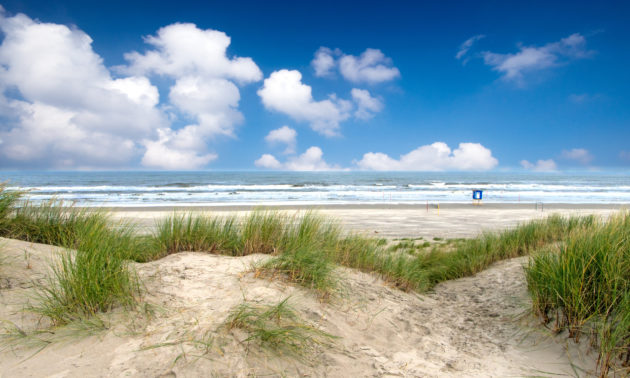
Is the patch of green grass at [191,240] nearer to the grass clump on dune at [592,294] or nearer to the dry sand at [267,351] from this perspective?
the dry sand at [267,351]

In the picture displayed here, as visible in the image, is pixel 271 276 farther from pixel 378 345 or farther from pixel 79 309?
pixel 79 309

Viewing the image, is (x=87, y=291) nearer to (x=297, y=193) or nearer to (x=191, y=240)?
(x=191, y=240)

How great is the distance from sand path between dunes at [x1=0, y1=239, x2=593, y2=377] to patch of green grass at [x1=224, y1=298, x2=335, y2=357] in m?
0.08

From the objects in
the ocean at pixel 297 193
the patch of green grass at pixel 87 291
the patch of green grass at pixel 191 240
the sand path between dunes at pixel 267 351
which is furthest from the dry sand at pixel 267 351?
the ocean at pixel 297 193

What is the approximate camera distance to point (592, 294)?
337 centimetres

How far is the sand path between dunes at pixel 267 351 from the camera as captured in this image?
2590 mm

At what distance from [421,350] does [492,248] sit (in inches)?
181

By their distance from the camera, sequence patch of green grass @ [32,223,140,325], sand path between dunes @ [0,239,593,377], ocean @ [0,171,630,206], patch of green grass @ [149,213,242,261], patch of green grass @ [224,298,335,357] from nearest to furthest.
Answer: sand path between dunes @ [0,239,593,377] → patch of green grass @ [224,298,335,357] → patch of green grass @ [32,223,140,325] → patch of green grass @ [149,213,242,261] → ocean @ [0,171,630,206]

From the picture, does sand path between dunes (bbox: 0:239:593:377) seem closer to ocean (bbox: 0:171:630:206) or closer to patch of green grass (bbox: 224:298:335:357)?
patch of green grass (bbox: 224:298:335:357)

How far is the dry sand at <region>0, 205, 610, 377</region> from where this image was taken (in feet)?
8.52

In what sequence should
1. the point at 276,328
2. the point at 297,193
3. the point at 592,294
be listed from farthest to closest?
the point at 297,193
the point at 592,294
the point at 276,328

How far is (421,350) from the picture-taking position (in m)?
3.42

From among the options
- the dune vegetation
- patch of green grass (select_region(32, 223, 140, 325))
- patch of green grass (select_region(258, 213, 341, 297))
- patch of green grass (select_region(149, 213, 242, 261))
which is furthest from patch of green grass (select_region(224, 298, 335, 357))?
patch of green grass (select_region(149, 213, 242, 261))

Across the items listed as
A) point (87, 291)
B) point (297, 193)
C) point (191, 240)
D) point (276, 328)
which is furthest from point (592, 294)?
point (297, 193)
